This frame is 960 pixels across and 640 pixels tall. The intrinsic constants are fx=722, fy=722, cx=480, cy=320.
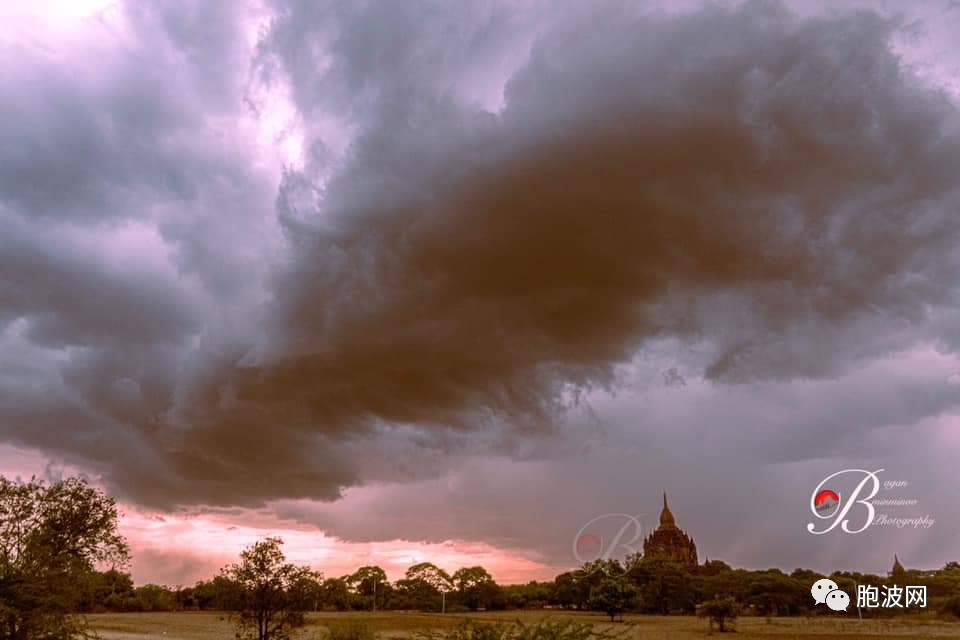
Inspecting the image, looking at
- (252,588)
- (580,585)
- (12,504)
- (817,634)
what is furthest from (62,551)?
A: (580,585)

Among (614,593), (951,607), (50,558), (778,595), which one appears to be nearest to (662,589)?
(778,595)

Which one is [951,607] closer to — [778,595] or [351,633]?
[778,595]

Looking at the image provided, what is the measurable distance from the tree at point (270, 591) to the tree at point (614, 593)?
332 ft

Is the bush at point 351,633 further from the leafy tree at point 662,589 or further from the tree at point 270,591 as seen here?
the leafy tree at point 662,589

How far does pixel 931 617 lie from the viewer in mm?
102562

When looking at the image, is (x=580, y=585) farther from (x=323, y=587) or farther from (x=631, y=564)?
(x=323, y=587)

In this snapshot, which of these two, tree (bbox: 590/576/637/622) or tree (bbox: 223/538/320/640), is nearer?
tree (bbox: 223/538/320/640)

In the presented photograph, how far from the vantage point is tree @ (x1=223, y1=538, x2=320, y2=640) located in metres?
42.8

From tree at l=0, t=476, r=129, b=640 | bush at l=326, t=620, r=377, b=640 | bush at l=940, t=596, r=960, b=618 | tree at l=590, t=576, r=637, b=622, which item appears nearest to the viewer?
tree at l=0, t=476, r=129, b=640

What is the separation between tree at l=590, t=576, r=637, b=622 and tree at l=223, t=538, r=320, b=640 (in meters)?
101

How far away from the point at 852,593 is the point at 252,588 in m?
115

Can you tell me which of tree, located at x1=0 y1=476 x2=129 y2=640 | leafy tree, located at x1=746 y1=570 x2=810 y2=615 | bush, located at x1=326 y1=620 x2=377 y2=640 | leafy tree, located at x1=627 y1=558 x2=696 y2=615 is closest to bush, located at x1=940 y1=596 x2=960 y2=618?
leafy tree, located at x1=746 y1=570 x2=810 y2=615

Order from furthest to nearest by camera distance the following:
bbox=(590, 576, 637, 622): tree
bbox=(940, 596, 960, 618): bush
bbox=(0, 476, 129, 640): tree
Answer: bbox=(590, 576, 637, 622): tree < bbox=(940, 596, 960, 618): bush < bbox=(0, 476, 129, 640): tree

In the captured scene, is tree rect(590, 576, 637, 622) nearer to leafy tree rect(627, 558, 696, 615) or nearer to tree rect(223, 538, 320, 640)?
leafy tree rect(627, 558, 696, 615)
